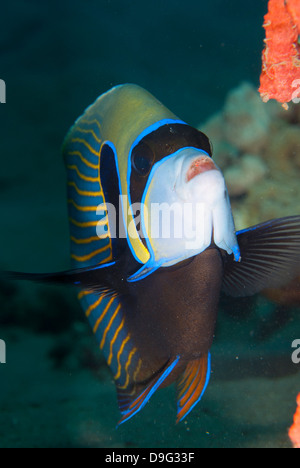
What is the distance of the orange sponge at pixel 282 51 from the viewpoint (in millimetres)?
1280

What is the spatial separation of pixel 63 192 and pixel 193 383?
381 centimetres

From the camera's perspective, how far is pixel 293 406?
2.13 metres

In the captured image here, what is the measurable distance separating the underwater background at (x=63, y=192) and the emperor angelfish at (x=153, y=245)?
2.99 ft

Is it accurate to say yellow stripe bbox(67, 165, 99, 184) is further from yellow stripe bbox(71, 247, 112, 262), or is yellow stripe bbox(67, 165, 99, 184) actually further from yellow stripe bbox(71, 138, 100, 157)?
yellow stripe bbox(71, 247, 112, 262)

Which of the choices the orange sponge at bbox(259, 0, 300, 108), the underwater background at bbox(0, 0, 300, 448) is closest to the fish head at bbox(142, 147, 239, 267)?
the orange sponge at bbox(259, 0, 300, 108)

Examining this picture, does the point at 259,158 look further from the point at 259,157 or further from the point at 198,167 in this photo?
the point at 198,167

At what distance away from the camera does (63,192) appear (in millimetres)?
4734

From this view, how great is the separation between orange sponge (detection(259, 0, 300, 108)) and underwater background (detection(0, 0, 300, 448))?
3.19 ft

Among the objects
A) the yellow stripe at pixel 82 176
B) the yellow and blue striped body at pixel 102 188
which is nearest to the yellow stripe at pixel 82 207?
the yellow and blue striped body at pixel 102 188

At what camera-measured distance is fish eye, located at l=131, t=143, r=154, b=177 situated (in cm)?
107

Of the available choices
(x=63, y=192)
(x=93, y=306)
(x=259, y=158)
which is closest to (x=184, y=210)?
(x=93, y=306)
